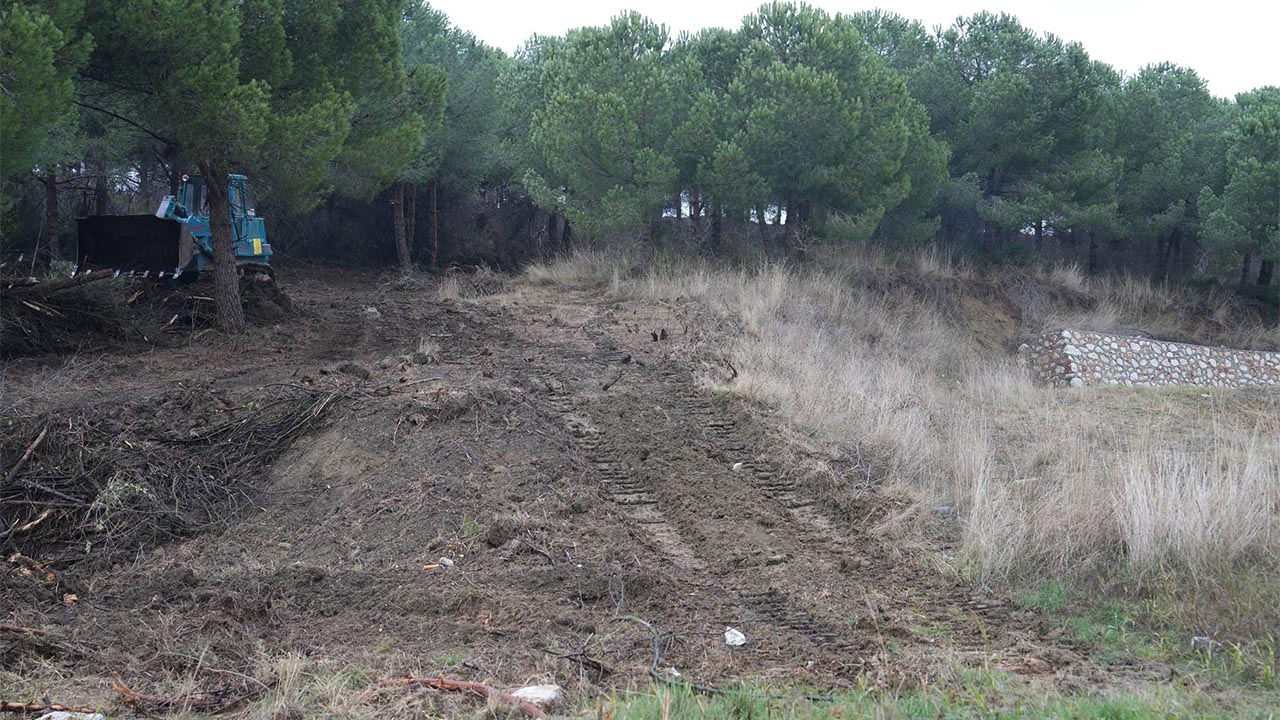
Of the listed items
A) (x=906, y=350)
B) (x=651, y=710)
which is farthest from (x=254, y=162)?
(x=906, y=350)

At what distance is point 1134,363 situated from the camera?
2161 cm

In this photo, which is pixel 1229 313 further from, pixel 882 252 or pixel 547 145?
pixel 547 145

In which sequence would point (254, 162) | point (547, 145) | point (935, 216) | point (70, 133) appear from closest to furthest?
point (254, 162) → point (70, 133) → point (547, 145) → point (935, 216)

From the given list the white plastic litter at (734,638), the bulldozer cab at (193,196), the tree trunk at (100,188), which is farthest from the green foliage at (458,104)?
the white plastic litter at (734,638)

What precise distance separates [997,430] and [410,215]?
21.1 metres

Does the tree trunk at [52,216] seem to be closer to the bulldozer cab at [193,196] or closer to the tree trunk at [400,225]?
the bulldozer cab at [193,196]

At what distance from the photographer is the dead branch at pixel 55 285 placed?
10.6m

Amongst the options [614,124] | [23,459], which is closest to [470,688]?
[23,459]

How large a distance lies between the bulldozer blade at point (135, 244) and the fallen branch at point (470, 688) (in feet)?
37.6

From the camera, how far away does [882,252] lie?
24078mm

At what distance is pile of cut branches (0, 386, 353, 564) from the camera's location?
6.79 m

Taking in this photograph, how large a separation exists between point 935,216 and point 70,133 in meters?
21.6

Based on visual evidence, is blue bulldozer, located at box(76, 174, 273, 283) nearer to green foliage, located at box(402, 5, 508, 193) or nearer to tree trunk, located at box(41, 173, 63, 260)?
tree trunk, located at box(41, 173, 63, 260)

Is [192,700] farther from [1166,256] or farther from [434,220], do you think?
[1166,256]
